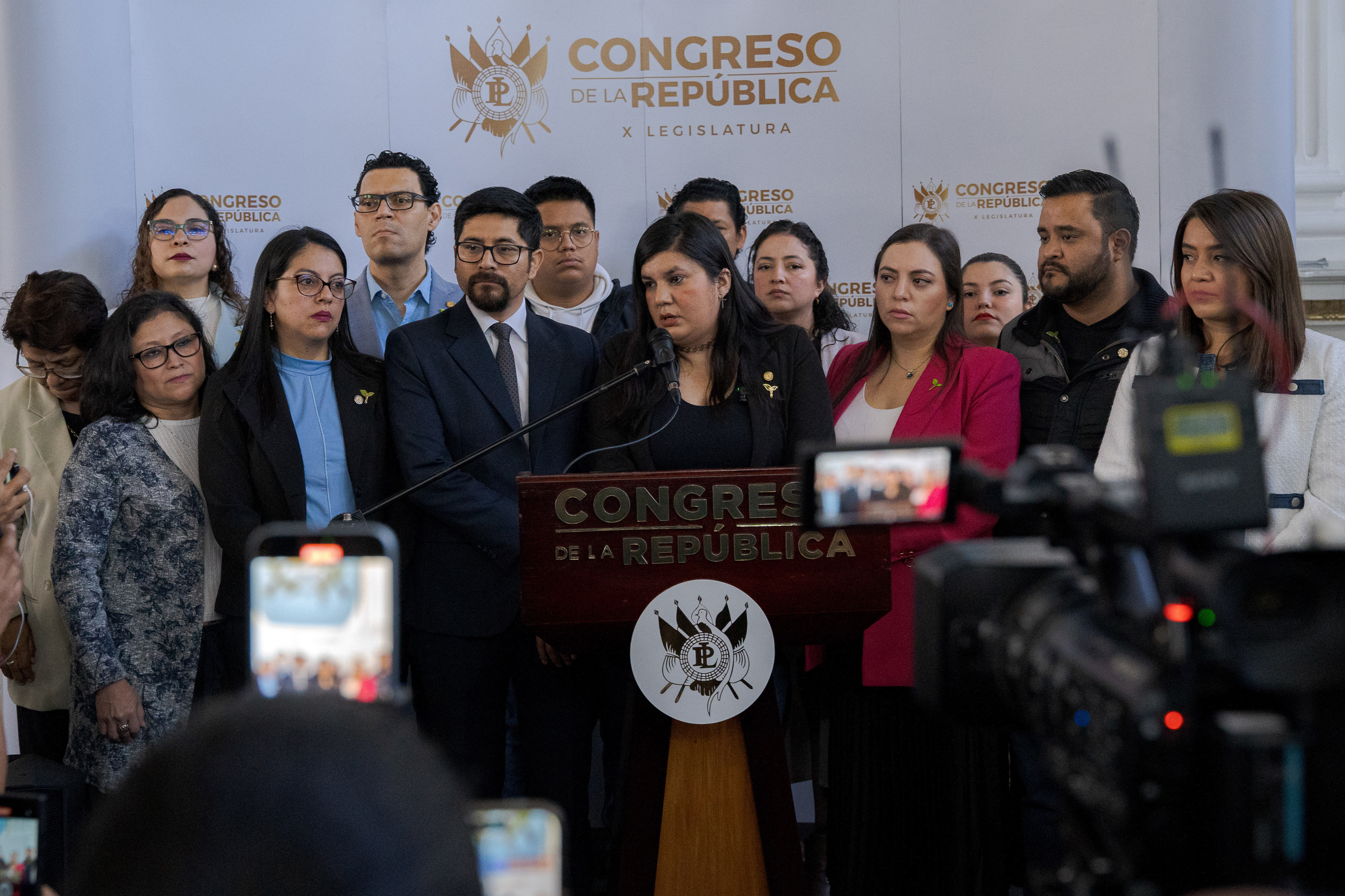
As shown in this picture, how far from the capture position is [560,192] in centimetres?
440

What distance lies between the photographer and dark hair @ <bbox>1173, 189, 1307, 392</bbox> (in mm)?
2719

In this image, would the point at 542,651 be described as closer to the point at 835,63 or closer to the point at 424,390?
the point at 424,390

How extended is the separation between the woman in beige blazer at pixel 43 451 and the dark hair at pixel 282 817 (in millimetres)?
3003

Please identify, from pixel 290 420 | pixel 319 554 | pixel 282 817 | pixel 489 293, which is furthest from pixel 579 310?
pixel 282 817

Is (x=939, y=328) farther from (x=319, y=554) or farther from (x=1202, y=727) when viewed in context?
(x=1202, y=727)

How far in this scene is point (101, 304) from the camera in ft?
11.7

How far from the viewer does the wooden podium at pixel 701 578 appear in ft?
8.25

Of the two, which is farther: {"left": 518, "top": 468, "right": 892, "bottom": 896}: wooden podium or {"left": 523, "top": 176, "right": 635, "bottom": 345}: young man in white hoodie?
{"left": 523, "top": 176, "right": 635, "bottom": 345}: young man in white hoodie

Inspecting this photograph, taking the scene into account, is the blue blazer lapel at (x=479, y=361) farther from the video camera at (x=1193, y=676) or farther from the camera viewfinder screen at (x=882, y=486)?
the video camera at (x=1193, y=676)

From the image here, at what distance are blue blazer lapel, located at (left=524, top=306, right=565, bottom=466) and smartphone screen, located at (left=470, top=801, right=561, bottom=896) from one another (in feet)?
6.31

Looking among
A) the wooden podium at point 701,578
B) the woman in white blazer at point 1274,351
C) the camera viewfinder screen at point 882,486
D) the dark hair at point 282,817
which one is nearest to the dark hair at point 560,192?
the wooden podium at point 701,578

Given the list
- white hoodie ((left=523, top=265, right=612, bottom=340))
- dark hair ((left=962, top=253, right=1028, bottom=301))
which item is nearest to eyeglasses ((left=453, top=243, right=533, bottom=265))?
white hoodie ((left=523, top=265, right=612, bottom=340))

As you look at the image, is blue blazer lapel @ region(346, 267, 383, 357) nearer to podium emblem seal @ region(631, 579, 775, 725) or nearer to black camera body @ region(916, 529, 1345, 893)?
podium emblem seal @ region(631, 579, 775, 725)

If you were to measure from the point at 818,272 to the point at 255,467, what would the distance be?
1865mm
